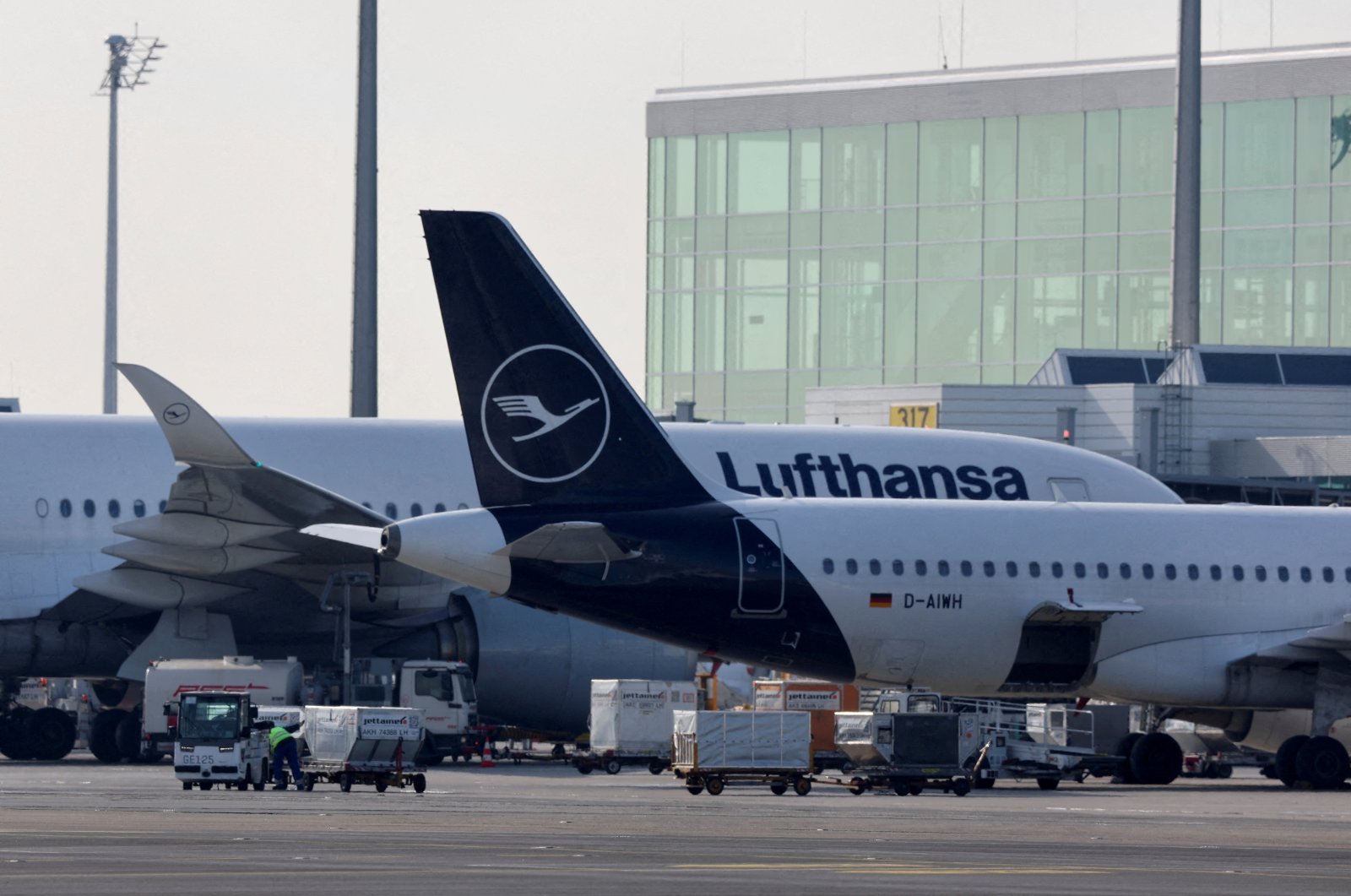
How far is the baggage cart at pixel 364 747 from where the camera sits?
31141 millimetres

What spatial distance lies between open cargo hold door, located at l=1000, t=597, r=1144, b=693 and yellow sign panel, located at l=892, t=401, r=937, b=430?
30.4 meters

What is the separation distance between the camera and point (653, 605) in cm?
3238

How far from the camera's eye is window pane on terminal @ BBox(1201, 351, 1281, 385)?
6656cm

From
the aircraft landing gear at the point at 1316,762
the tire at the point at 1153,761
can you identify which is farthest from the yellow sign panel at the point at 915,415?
the aircraft landing gear at the point at 1316,762

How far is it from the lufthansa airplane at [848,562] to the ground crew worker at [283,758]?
270 centimetres

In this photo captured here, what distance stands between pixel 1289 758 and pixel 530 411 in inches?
471

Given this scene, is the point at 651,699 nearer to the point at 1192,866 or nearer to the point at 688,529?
the point at 688,529

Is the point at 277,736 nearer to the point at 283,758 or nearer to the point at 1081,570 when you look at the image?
the point at 283,758

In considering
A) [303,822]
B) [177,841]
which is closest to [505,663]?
[303,822]

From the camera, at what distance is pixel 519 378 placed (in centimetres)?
3256

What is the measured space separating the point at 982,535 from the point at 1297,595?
17.1ft

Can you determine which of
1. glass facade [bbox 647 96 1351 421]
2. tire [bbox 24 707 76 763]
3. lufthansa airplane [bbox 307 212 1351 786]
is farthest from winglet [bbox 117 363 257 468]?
glass facade [bbox 647 96 1351 421]

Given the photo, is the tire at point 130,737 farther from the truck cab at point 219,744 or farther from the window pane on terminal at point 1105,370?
the window pane on terminal at point 1105,370

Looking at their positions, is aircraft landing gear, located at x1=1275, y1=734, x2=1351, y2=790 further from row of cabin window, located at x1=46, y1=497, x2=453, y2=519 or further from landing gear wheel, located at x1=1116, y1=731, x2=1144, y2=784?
row of cabin window, located at x1=46, y1=497, x2=453, y2=519
